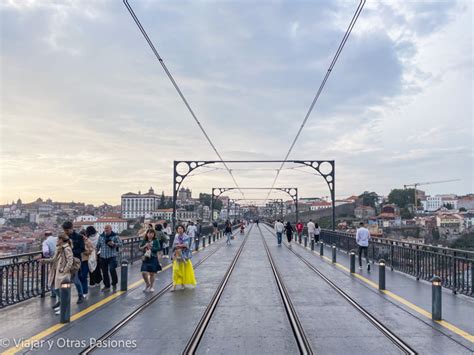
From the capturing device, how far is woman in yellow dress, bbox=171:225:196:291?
37.7ft

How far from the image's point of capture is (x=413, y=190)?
503ft

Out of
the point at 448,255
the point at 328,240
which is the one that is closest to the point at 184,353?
the point at 448,255

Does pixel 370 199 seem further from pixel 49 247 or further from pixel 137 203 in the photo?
pixel 49 247

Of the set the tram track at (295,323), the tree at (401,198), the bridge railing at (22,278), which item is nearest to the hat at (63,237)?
the bridge railing at (22,278)

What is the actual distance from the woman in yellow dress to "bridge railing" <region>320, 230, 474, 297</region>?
6.14 meters

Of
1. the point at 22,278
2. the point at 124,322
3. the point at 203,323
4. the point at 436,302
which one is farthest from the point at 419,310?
the point at 22,278

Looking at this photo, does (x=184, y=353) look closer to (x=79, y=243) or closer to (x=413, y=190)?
(x=79, y=243)

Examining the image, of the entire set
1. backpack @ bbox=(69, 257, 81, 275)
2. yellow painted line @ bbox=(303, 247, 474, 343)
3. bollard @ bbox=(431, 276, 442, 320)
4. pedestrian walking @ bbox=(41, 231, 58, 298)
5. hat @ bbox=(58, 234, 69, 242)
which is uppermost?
hat @ bbox=(58, 234, 69, 242)

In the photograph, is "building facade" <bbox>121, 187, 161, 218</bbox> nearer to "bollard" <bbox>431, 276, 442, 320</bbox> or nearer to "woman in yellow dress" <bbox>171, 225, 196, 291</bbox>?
"woman in yellow dress" <bbox>171, 225, 196, 291</bbox>

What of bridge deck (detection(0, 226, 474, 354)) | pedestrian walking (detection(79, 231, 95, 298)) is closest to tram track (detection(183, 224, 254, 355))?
bridge deck (detection(0, 226, 474, 354))

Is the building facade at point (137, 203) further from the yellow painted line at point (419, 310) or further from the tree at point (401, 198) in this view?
the yellow painted line at point (419, 310)

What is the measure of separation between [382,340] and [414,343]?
43 centimetres

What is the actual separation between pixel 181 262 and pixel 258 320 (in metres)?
3.98

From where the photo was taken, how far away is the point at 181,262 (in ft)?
38.4
